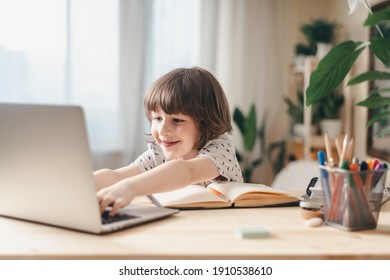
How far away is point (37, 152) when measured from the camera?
860mm

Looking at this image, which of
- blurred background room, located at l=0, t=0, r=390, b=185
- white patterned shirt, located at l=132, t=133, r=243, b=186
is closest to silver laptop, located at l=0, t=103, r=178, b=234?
white patterned shirt, located at l=132, t=133, r=243, b=186

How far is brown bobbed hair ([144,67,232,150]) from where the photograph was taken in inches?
52.7

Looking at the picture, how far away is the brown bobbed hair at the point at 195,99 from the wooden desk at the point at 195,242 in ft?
1.46

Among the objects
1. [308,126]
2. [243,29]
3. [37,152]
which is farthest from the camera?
[243,29]

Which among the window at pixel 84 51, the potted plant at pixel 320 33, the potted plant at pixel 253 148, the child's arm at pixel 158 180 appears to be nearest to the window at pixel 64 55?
the window at pixel 84 51

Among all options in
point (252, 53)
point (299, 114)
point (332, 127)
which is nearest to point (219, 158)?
point (332, 127)

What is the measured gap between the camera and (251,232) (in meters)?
0.83

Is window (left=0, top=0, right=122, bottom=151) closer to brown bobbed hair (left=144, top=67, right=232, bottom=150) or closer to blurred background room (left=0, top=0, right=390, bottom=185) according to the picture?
blurred background room (left=0, top=0, right=390, bottom=185)

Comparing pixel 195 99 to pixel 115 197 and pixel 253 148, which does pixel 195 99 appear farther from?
pixel 253 148

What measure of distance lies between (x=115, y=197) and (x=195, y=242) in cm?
18

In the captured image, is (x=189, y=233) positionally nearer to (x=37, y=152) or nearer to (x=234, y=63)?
(x=37, y=152)

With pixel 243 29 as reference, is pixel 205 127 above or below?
below
